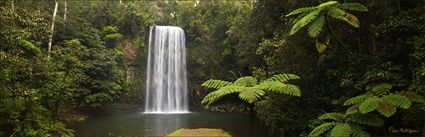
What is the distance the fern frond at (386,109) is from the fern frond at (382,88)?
2.14 ft

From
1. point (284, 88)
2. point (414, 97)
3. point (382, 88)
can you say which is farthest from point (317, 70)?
point (414, 97)

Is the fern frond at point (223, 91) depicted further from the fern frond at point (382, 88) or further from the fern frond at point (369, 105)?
the fern frond at point (382, 88)

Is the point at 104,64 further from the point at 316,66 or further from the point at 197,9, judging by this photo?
the point at 316,66

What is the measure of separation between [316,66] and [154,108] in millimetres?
18293

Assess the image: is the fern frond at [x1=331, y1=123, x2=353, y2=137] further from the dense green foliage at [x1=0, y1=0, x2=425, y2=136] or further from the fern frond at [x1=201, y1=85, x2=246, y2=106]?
the fern frond at [x1=201, y1=85, x2=246, y2=106]

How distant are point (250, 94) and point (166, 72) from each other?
→ 20.5 meters

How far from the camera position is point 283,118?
380 inches

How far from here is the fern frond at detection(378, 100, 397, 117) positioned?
582 centimetres

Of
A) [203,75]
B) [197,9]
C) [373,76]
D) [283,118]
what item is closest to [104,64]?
[203,75]

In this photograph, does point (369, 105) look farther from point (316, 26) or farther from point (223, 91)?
point (223, 91)

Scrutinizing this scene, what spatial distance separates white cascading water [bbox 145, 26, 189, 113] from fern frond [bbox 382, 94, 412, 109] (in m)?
20.8

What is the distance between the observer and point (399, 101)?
591 cm

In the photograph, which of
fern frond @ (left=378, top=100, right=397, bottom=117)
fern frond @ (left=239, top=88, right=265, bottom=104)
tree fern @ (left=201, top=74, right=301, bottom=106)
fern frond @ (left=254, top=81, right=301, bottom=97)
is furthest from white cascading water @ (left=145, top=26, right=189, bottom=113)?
fern frond @ (left=378, top=100, right=397, bottom=117)

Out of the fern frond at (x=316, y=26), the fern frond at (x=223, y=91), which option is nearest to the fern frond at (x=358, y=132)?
the fern frond at (x=316, y=26)
